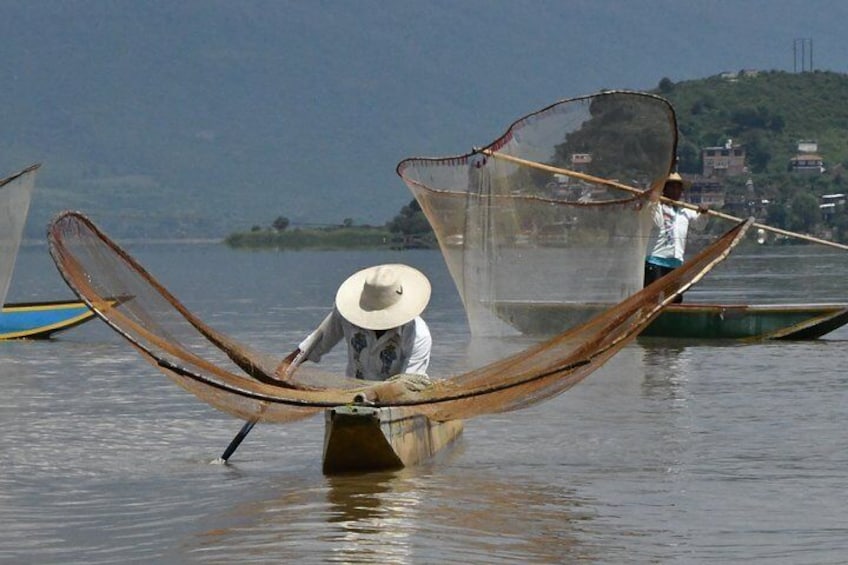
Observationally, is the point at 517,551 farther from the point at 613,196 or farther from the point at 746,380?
the point at 613,196

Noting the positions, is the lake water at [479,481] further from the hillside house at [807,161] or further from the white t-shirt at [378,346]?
the hillside house at [807,161]

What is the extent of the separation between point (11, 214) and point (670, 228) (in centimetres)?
695

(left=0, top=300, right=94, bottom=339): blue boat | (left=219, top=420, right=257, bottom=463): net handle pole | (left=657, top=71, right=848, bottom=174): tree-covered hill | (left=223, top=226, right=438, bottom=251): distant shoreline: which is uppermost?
(left=657, top=71, right=848, bottom=174): tree-covered hill

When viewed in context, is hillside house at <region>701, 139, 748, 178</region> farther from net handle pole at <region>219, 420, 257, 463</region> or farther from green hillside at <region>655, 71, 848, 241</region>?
net handle pole at <region>219, 420, 257, 463</region>

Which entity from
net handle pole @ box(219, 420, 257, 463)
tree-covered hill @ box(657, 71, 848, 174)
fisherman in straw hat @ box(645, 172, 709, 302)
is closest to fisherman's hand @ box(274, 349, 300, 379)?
net handle pole @ box(219, 420, 257, 463)

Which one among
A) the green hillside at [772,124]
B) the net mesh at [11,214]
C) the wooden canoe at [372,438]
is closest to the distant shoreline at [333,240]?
the green hillside at [772,124]

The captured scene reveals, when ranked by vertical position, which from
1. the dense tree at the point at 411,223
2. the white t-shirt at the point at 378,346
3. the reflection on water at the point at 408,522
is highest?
the dense tree at the point at 411,223

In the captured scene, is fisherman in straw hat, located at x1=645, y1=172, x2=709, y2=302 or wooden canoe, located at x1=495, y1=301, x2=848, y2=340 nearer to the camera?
fisherman in straw hat, located at x1=645, y1=172, x2=709, y2=302

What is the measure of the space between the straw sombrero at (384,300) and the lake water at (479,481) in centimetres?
93

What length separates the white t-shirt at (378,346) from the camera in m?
11.3

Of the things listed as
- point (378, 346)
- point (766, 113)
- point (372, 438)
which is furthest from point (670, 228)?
point (766, 113)

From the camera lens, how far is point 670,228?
20.1 meters

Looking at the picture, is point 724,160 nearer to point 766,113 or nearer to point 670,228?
point 766,113

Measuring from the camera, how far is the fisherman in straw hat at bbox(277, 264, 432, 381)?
11.1 meters
